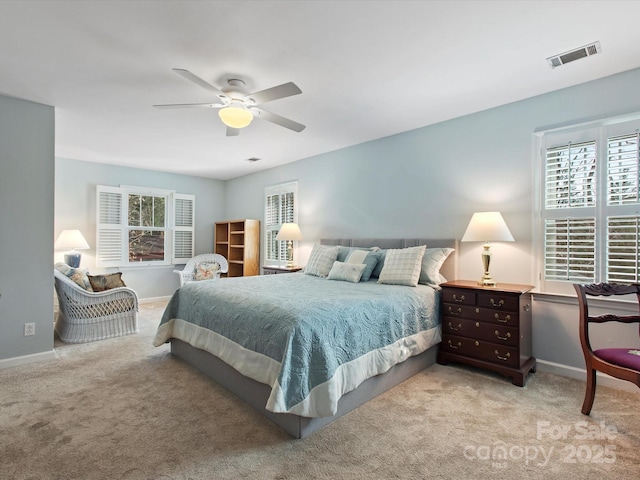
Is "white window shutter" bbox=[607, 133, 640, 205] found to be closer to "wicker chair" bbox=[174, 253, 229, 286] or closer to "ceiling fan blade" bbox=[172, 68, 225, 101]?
"ceiling fan blade" bbox=[172, 68, 225, 101]

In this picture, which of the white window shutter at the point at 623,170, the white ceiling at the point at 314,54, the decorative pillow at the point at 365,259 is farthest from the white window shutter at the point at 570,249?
the decorative pillow at the point at 365,259

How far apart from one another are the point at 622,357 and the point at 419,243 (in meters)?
2.06

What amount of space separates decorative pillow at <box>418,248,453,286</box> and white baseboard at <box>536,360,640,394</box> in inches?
46.2

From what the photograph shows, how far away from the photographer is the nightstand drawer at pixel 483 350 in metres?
2.75

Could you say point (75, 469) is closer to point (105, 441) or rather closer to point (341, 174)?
point (105, 441)

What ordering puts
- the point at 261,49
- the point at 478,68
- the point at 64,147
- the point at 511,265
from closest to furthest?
the point at 261,49 → the point at 478,68 → the point at 511,265 → the point at 64,147

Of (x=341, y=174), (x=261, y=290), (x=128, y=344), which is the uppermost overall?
(x=341, y=174)

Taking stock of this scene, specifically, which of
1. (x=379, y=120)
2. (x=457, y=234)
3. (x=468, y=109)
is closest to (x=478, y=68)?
(x=468, y=109)

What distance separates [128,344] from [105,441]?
2091 millimetres

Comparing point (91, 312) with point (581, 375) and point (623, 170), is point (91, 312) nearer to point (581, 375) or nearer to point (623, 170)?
point (581, 375)

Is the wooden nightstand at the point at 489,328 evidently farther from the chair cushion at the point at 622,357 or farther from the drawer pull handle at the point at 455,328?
the chair cushion at the point at 622,357

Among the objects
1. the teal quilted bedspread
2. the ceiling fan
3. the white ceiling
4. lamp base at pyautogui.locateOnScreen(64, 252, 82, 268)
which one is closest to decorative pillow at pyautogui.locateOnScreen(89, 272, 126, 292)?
lamp base at pyautogui.locateOnScreen(64, 252, 82, 268)

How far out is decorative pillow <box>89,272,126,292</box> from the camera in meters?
4.12

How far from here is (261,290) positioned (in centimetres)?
295
